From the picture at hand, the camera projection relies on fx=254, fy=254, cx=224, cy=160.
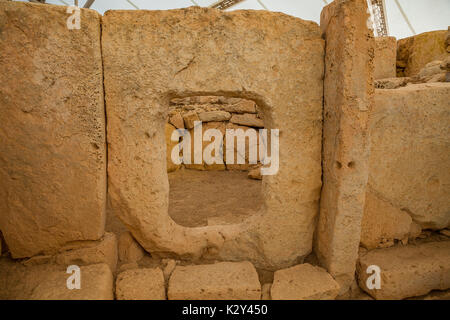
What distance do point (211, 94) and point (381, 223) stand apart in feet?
6.12

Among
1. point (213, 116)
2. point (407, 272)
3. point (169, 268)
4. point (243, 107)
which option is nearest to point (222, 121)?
point (213, 116)

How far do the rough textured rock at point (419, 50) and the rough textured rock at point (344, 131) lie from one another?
3529 millimetres

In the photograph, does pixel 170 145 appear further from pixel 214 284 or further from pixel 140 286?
pixel 214 284

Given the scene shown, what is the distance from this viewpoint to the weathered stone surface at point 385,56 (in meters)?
4.18

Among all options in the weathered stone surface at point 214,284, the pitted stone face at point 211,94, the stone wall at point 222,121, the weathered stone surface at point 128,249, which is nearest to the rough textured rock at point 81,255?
the weathered stone surface at point 128,249

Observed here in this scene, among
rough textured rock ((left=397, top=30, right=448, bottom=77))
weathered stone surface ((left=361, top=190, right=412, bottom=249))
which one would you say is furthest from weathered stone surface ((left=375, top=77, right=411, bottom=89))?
weathered stone surface ((left=361, top=190, right=412, bottom=249))

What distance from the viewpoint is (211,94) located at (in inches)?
77.7

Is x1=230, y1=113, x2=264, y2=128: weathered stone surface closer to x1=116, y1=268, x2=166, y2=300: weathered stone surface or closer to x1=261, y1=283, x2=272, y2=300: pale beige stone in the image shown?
x1=261, y1=283, x2=272, y2=300: pale beige stone

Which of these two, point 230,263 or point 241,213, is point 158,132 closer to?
point 230,263

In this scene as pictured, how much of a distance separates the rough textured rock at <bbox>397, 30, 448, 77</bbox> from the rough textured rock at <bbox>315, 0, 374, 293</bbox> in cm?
353

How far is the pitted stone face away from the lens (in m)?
1.80
